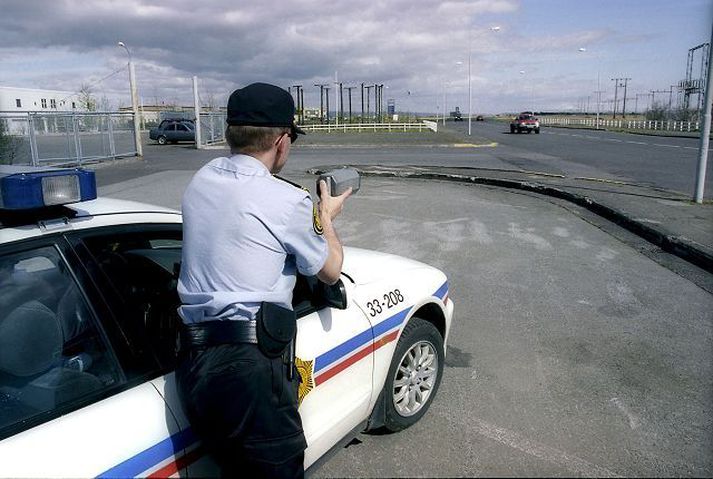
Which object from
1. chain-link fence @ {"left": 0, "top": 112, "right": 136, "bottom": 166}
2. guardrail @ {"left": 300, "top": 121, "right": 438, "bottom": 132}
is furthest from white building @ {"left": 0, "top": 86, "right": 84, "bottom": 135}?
guardrail @ {"left": 300, "top": 121, "right": 438, "bottom": 132}

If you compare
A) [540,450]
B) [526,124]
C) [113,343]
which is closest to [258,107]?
[113,343]

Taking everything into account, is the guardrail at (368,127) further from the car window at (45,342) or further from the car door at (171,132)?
the car window at (45,342)

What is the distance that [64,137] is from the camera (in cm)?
1892

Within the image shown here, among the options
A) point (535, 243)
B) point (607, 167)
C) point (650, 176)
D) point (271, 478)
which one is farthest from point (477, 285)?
point (607, 167)

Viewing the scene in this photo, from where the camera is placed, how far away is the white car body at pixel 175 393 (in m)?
1.59

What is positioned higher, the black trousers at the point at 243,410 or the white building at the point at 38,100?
the white building at the point at 38,100

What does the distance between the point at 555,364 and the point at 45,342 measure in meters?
3.28

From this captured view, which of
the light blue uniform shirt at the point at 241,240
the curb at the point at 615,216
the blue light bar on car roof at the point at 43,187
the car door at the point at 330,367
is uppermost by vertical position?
the blue light bar on car roof at the point at 43,187

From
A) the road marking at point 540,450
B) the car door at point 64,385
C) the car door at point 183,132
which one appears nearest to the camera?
the car door at point 64,385

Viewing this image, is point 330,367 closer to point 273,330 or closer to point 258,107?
point 273,330

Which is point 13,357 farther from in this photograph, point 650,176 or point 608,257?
point 650,176

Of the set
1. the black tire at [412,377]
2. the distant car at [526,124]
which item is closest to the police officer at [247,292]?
the black tire at [412,377]

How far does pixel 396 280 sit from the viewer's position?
10.0 ft

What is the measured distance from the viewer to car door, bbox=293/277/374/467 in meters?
2.30
